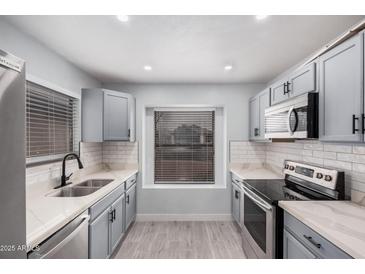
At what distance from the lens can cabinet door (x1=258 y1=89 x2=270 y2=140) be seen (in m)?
2.71

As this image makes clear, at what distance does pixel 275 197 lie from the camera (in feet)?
5.82

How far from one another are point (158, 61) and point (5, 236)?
2199mm

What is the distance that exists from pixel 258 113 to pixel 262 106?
0.55 ft

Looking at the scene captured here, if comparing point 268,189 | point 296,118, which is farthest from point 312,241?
point 296,118

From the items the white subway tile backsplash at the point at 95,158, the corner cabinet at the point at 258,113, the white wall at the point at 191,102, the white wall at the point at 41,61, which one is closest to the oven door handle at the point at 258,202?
the corner cabinet at the point at 258,113

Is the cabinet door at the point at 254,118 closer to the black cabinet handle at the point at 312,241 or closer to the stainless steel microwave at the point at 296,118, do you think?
the stainless steel microwave at the point at 296,118

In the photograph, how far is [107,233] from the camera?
216 centimetres

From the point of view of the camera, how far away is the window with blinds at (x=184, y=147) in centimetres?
375

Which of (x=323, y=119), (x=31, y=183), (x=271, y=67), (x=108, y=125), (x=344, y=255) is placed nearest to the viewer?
(x=344, y=255)

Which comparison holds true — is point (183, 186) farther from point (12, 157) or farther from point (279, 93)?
point (12, 157)

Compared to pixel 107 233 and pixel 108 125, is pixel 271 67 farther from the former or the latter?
pixel 107 233

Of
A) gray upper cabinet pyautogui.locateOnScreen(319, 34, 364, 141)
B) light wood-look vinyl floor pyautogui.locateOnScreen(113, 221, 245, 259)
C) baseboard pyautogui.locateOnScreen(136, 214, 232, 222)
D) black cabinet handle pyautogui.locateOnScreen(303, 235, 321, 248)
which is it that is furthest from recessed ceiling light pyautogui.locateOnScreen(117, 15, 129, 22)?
baseboard pyautogui.locateOnScreen(136, 214, 232, 222)
